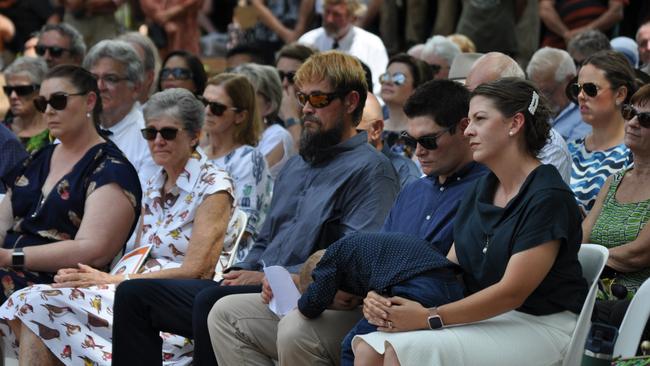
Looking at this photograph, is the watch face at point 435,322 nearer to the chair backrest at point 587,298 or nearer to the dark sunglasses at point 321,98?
the chair backrest at point 587,298

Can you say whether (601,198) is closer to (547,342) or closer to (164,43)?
(547,342)

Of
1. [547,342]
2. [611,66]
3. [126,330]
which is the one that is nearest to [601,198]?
[611,66]

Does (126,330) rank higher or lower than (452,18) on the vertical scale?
lower

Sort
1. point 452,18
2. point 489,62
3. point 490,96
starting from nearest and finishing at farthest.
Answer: point 490,96
point 489,62
point 452,18

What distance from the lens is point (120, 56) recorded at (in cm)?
818

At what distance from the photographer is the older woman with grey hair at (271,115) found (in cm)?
789

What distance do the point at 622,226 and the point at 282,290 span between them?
1602 mm

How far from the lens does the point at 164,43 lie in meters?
12.1

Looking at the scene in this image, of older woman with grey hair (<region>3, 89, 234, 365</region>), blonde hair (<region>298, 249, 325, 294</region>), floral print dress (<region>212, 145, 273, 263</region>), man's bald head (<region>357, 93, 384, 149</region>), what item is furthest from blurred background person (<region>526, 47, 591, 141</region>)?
blonde hair (<region>298, 249, 325, 294</region>)

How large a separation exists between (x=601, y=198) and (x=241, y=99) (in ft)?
8.28

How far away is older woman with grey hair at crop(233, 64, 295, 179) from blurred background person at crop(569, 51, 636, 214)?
220 centimetres

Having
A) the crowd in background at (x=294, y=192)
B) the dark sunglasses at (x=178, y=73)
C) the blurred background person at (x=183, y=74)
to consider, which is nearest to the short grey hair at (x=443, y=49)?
the crowd in background at (x=294, y=192)

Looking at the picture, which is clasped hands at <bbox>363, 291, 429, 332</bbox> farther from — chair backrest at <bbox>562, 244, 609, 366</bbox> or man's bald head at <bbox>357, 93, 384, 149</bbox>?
man's bald head at <bbox>357, 93, 384, 149</bbox>

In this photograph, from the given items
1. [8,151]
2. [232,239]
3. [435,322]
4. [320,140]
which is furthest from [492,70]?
[8,151]
